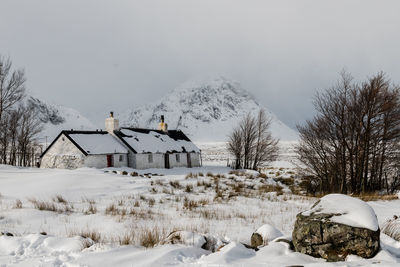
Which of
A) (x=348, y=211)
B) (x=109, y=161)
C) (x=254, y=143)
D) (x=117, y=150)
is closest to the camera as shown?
(x=348, y=211)

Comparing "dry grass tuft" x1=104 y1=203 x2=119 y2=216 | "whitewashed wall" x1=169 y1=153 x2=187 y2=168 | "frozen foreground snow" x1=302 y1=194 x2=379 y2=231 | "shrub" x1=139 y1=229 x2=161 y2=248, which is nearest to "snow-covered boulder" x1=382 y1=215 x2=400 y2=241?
"frozen foreground snow" x1=302 y1=194 x2=379 y2=231

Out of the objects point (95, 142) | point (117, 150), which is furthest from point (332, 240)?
point (95, 142)

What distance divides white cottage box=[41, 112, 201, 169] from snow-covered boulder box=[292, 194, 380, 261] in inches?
1041

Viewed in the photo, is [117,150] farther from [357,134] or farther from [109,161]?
[357,134]

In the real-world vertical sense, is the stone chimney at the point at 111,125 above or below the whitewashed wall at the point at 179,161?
above

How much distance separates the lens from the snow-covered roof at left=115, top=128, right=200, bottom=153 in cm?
3300

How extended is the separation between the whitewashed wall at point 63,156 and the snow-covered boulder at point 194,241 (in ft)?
83.4

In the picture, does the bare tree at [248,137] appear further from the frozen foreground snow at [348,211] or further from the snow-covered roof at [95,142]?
the frozen foreground snow at [348,211]

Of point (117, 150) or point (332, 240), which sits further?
point (117, 150)

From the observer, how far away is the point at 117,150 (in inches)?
1209

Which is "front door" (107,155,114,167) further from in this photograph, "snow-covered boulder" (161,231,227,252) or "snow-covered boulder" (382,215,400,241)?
"snow-covered boulder" (382,215,400,241)

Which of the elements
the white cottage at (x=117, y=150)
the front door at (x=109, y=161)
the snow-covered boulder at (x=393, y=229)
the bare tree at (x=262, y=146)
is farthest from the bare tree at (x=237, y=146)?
the snow-covered boulder at (x=393, y=229)

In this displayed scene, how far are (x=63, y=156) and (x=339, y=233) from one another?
29189 mm

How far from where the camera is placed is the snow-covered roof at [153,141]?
33000mm
